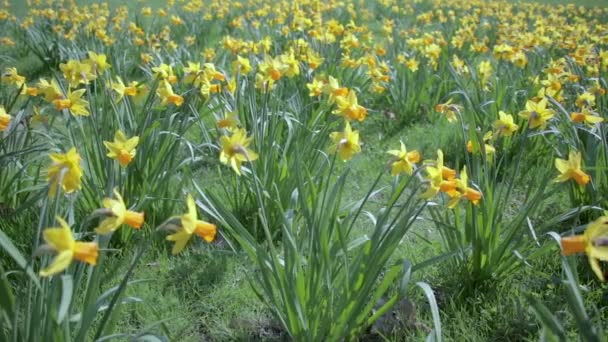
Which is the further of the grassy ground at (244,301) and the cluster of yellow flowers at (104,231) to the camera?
the grassy ground at (244,301)

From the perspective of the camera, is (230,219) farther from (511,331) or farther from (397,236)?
(511,331)

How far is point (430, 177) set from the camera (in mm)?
1604

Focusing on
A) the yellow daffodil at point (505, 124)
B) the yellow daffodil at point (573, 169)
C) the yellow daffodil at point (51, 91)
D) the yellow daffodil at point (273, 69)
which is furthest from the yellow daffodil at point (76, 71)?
the yellow daffodil at point (573, 169)

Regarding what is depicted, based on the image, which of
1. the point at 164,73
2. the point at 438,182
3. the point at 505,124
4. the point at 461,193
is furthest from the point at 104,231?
the point at 505,124

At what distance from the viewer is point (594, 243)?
119cm

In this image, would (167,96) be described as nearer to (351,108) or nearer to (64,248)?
(351,108)

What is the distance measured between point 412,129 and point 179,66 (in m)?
2.16

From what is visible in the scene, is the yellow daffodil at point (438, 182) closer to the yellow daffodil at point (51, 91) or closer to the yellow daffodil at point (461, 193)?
the yellow daffodil at point (461, 193)

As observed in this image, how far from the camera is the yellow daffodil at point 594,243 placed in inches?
46.4

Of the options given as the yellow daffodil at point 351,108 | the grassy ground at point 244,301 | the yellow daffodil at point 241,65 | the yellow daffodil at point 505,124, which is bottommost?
the grassy ground at point 244,301

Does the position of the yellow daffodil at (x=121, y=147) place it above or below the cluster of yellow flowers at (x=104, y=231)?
below

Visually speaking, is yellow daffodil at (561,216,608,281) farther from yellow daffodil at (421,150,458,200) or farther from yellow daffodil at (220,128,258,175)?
yellow daffodil at (220,128,258,175)

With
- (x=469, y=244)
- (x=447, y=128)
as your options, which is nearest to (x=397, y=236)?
(x=469, y=244)

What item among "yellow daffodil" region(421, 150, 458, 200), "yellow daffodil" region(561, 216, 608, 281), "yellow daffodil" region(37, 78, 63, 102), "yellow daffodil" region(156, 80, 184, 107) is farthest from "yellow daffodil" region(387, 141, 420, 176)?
"yellow daffodil" region(37, 78, 63, 102)
